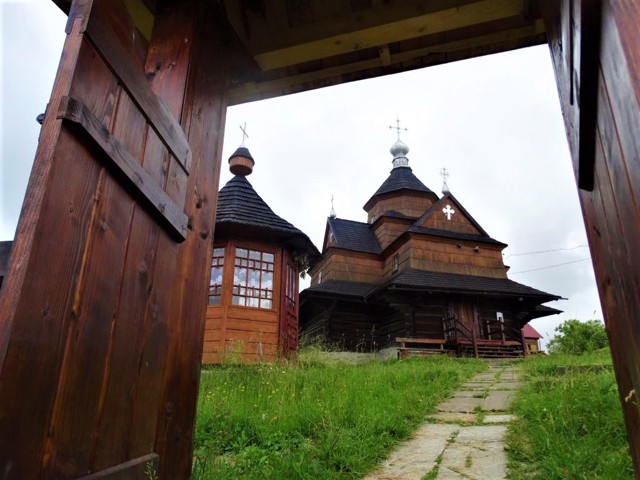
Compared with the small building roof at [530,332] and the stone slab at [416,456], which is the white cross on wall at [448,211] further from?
the small building roof at [530,332]

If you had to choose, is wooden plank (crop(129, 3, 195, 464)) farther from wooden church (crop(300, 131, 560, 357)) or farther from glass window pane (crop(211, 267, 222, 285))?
wooden church (crop(300, 131, 560, 357))

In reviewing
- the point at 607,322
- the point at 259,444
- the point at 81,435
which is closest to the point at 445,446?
the point at 259,444

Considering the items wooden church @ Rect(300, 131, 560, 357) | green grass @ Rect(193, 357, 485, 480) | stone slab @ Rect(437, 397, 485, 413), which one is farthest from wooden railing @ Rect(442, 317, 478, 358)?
green grass @ Rect(193, 357, 485, 480)

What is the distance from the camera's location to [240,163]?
12.1 meters

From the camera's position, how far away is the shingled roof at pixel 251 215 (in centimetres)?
972

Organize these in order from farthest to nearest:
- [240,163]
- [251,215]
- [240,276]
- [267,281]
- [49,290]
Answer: [240,163], [251,215], [267,281], [240,276], [49,290]

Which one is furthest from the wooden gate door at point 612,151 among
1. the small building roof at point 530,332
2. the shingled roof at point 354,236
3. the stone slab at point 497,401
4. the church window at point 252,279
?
the small building roof at point 530,332

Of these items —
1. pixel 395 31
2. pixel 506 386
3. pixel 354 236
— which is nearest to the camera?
pixel 395 31

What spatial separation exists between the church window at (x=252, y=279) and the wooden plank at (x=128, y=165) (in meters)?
7.95

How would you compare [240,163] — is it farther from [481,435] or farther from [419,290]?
[481,435]

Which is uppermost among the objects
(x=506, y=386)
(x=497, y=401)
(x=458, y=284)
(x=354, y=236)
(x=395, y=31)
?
(x=354, y=236)

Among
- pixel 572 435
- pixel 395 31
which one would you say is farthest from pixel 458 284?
pixel 395 31

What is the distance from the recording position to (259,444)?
3.03m

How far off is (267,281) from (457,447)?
7366 mm
